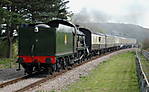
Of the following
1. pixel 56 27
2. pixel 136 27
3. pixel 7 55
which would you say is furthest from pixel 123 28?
pixel 56 27

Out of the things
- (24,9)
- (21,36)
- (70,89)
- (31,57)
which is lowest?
(70,89)

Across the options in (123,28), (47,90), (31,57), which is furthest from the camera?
(123,28)

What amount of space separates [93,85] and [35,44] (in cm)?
474

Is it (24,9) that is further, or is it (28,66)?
(24,9)

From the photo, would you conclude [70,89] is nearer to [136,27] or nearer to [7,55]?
[7,55]

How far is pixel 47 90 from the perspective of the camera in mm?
12086

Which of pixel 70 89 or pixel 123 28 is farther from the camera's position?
pixel 123 28

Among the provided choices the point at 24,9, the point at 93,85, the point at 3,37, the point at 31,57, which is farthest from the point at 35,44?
the point at 3,37

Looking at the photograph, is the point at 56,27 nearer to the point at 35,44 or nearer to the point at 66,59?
the point at 35,44

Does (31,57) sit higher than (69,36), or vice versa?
(69,36)

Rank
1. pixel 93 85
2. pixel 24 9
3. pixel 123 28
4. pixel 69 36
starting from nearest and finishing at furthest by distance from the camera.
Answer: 1. pixel 93 85
2. pixel 69 36
3. pixel 24 9
4. pixel 123 28

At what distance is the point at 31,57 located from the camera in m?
16.4


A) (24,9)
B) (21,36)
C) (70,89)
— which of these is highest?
(24,9)

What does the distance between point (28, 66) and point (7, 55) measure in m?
14.2
